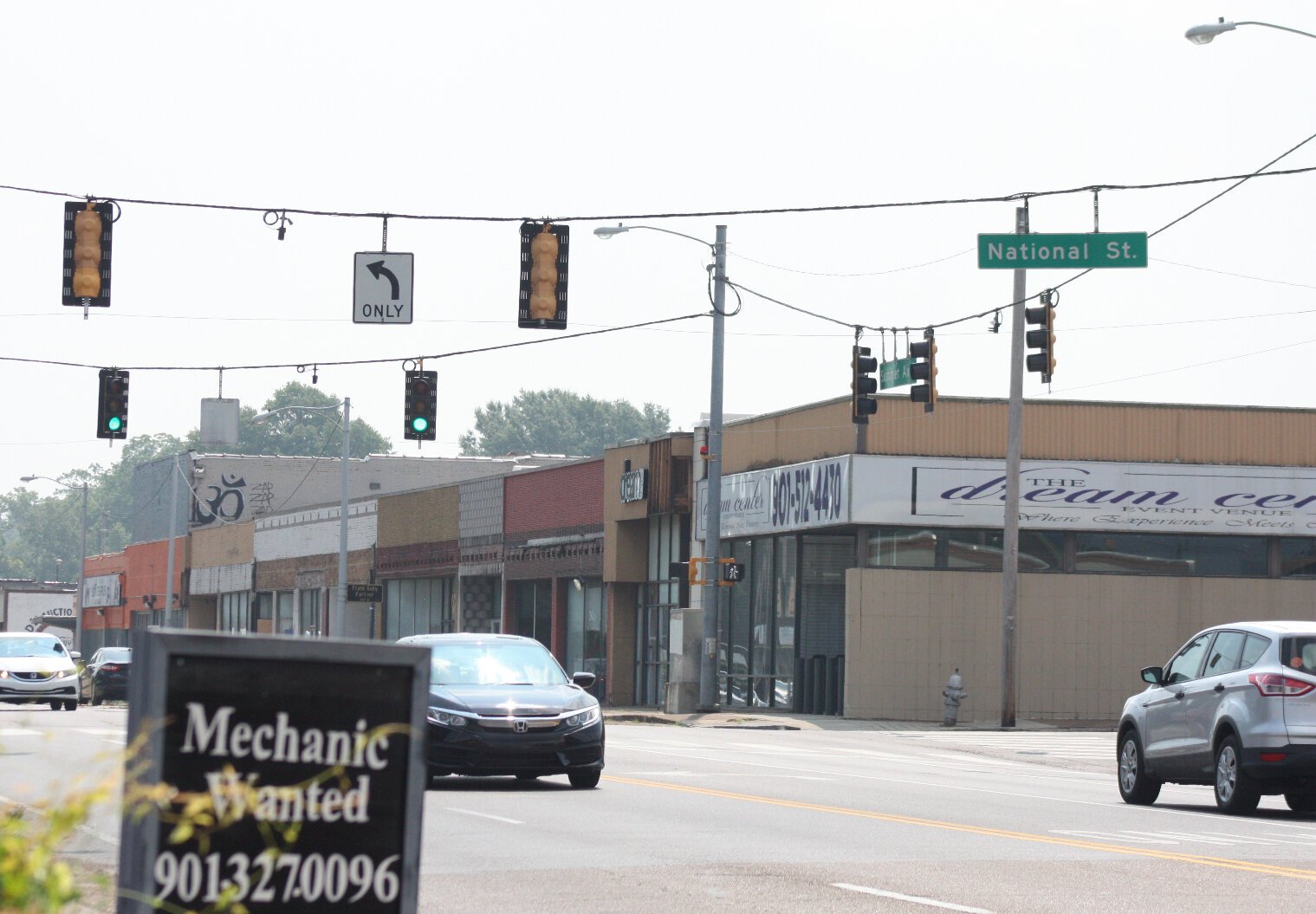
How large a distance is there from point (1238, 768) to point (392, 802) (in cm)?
1329

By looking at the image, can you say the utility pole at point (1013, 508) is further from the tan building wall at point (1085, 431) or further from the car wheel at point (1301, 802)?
the car wheel at point (1301, 802)

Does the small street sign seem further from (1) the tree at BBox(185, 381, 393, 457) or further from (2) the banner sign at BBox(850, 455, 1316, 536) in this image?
(1) the tree at BBox(185, 381, 393, 457)

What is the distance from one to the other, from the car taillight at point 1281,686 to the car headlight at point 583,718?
20.5 ft

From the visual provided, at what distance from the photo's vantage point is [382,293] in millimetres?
26172

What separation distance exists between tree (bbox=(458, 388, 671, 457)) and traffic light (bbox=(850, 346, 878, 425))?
14915 centimetres

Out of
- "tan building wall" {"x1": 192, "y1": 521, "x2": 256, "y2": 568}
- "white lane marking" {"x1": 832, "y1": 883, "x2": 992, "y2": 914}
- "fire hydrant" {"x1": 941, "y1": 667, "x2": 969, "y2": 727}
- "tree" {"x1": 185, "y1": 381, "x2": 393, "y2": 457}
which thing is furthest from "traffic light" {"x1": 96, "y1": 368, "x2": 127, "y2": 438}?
"tree" {"x1": 185, "y1": 381, "x2": 393, "y2": 457}

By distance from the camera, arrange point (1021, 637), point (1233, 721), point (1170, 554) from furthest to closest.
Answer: point (1170, 554)
point (1021, 637)
point (1233, 721)

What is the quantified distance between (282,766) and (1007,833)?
35.8ft

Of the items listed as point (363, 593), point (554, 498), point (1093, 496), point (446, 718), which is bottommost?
point (446, 718)

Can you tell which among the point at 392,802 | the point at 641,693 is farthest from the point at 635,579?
the point at 392,802

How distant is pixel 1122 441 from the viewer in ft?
134

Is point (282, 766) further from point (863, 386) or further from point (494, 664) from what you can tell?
point (863, 386)

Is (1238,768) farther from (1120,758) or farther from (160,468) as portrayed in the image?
(160,468)

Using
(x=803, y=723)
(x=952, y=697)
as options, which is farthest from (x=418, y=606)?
(x=952, y=697)
